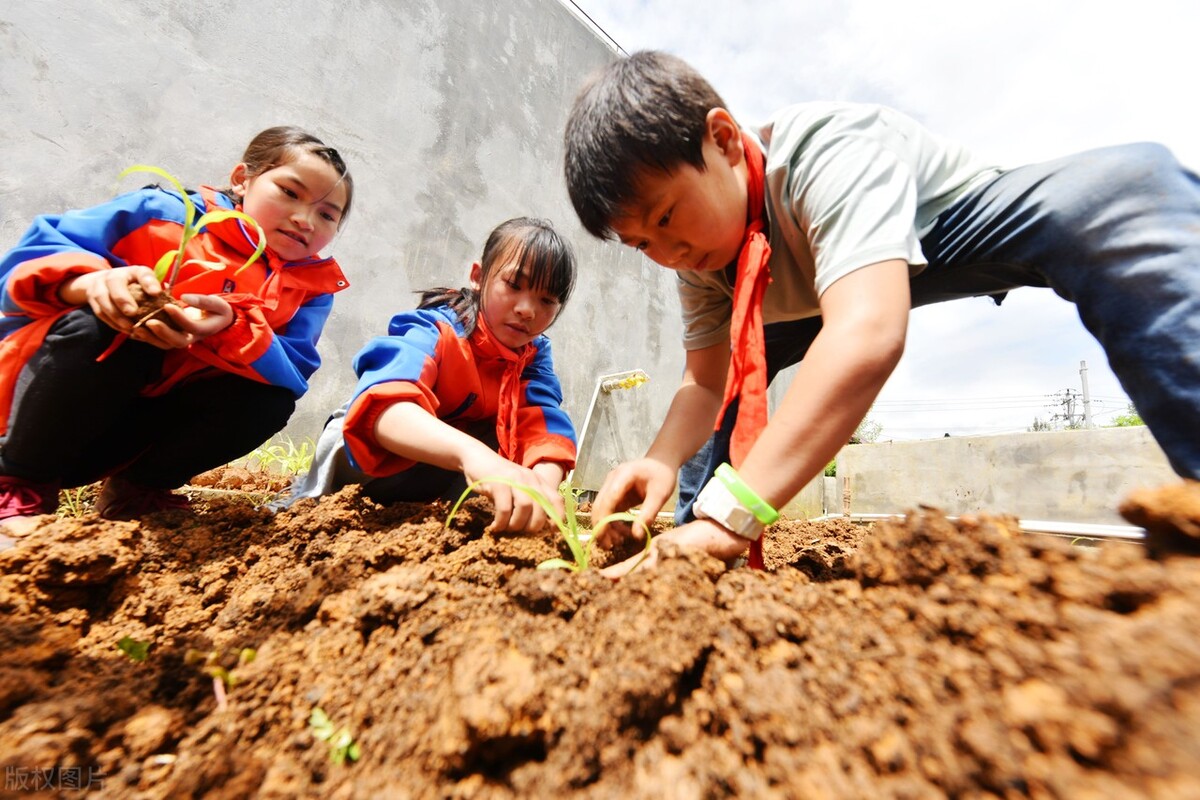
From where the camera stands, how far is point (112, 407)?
149 centimetres

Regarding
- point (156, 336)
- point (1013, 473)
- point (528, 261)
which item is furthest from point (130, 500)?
point (1013, 473)

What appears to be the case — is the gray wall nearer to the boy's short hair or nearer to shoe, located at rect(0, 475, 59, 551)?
shoe, located at rect(0, 475, 59, 551)

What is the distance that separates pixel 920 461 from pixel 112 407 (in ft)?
17.4

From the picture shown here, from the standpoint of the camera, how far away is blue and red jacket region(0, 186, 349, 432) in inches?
54.7

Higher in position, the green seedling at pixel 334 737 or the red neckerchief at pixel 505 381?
the red neckerchief at pixel 505 381

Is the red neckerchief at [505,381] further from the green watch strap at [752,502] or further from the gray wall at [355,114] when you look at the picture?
the gray wall at [355,114]

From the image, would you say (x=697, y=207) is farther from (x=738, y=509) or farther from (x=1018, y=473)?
(x=1018, y=473)

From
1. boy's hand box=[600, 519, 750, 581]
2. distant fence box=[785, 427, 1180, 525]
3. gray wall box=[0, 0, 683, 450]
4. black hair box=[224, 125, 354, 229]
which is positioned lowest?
distant fence box=[785, 427, 1180, 525]

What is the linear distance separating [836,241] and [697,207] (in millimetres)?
343

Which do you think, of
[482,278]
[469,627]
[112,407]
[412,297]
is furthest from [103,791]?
[412,297]

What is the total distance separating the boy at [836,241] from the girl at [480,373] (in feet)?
2.16

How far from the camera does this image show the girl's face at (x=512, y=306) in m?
2.03

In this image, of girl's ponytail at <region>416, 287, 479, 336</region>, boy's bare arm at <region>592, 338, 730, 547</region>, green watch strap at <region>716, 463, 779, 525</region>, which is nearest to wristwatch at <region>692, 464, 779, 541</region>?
green watch strap at <region>716, 463, 779, 525</region>

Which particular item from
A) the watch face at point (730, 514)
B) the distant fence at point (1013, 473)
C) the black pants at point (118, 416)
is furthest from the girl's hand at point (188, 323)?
the distant fence at point (1013, 473)
